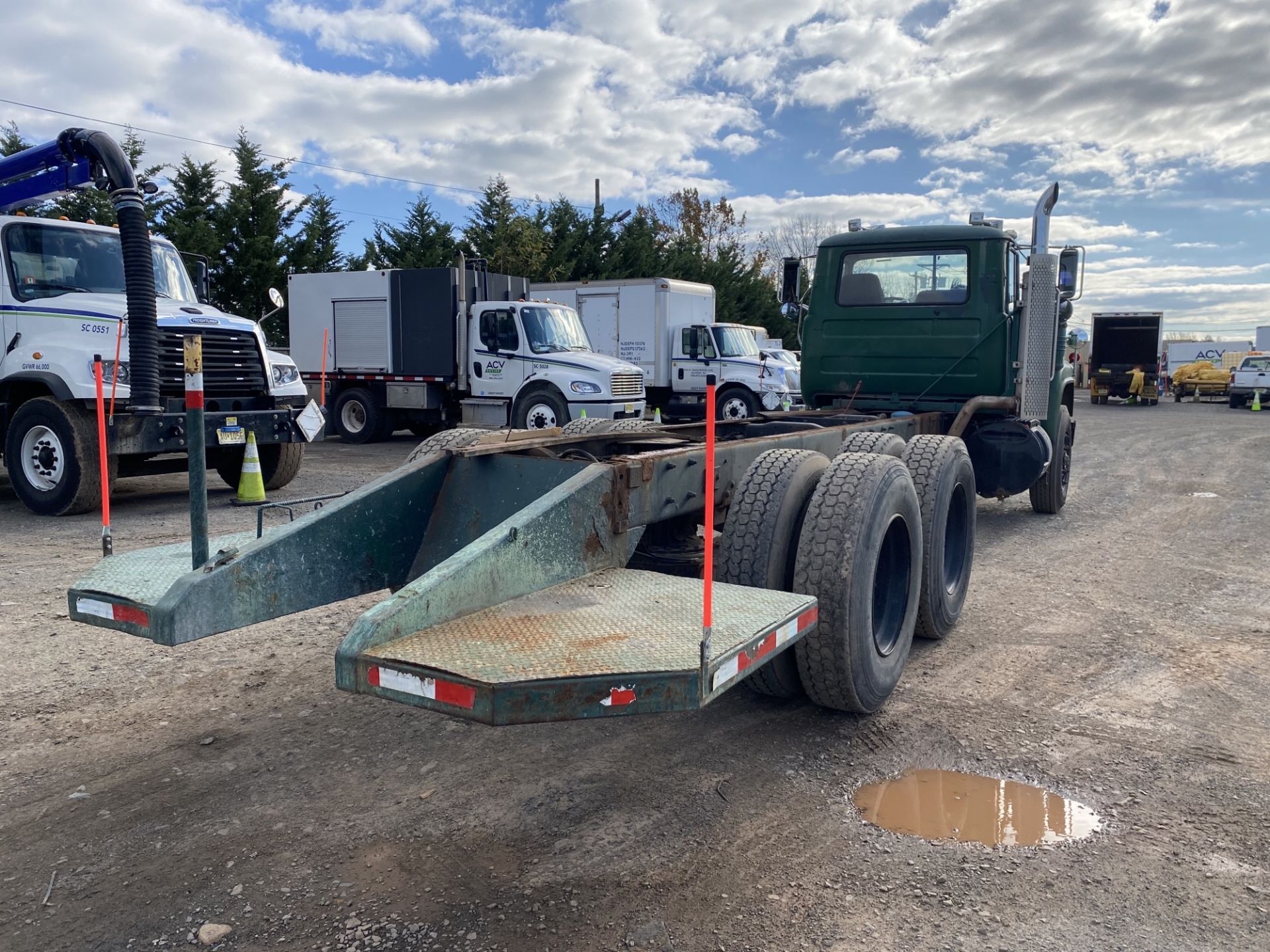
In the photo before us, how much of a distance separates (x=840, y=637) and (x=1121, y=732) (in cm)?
140

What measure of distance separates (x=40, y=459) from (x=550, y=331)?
840cm

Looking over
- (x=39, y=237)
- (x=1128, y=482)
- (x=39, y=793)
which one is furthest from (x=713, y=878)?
(x=1128, y=482)

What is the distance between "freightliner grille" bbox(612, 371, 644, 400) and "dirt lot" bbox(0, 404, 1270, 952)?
31.9ft

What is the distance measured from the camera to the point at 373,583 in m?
3.89

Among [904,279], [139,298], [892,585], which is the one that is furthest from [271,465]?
[892,585]

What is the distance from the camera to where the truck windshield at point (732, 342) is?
19.1m

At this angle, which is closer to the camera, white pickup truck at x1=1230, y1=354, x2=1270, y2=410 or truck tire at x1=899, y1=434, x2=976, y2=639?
truck tire at x1=899, y1=434, x2=976, y2=639

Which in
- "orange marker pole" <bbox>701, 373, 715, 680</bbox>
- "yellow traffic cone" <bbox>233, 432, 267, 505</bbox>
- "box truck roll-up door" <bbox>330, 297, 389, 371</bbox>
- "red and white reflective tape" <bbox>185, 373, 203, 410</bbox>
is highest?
"box truck roll-up door" <bbox>330, 297, 389, 371</bbox>

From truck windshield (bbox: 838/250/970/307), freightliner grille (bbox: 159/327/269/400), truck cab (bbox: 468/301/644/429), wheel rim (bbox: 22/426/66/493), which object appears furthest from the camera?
truck cab (bbox: 468/301/644/429)

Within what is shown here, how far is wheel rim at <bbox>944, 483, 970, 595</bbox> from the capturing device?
5438 millimetres

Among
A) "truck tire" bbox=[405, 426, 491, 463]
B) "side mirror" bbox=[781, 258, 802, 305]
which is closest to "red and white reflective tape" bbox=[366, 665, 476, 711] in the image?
"truck tire" bbox=[405, 426, 491, 463]

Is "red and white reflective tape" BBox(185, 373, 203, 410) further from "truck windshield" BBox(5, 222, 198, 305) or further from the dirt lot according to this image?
"truck windshield" BBox(5, 222, 198, 305)

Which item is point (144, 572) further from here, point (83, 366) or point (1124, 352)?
point (1124, 352)

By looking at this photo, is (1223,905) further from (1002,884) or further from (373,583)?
(373,583)
